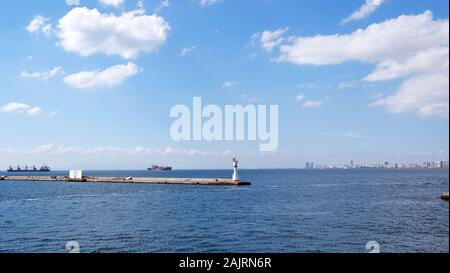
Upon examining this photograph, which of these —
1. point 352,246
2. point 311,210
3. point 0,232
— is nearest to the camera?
point 352,246

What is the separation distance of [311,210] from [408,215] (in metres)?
9.33
